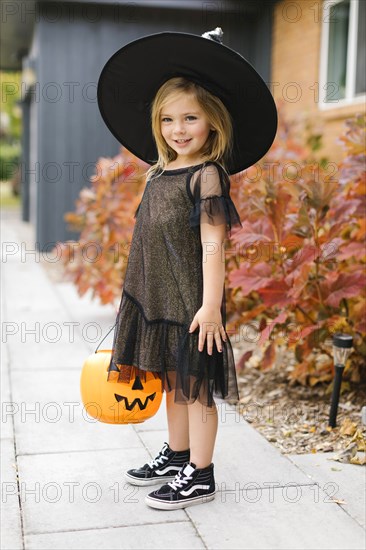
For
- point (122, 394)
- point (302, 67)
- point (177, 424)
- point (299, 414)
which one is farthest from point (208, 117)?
point (302, 67)

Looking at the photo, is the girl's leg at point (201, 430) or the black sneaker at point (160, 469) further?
the black sneaker at point (160, 469)

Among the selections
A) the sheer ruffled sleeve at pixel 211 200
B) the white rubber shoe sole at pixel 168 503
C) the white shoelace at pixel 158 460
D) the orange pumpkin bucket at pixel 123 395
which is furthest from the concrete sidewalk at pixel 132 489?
the sheer ruffled sleeve at pixel 211 200

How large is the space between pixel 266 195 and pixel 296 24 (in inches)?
244

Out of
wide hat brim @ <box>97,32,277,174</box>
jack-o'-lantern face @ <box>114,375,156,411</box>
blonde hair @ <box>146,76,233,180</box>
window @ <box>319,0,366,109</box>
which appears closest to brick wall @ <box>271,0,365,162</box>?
window @ <box>319,0,366,109</box>

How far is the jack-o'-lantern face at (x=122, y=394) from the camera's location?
2.87m

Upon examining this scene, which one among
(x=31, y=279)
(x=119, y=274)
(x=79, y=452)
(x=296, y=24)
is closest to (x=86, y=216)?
(x=119, y=274)

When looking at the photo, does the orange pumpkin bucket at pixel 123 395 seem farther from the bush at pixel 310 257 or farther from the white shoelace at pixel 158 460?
the bush at pixel 310 257

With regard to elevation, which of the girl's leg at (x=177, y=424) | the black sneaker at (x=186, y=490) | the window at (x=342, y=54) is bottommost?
the black sneaker at (x=186, y=490)

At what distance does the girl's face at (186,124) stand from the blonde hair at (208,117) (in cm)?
2

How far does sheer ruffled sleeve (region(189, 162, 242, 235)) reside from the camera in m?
2.66

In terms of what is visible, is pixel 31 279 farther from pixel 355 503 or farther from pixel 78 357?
pixel 355 503

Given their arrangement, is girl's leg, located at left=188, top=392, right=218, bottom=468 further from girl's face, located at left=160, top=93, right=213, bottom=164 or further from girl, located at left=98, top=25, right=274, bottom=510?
girl's face, located at left=160, top=93, right=213, bottom=164

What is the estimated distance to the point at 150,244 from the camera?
9.15 ft

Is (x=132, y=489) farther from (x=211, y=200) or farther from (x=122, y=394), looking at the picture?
(x=211, y=200)
